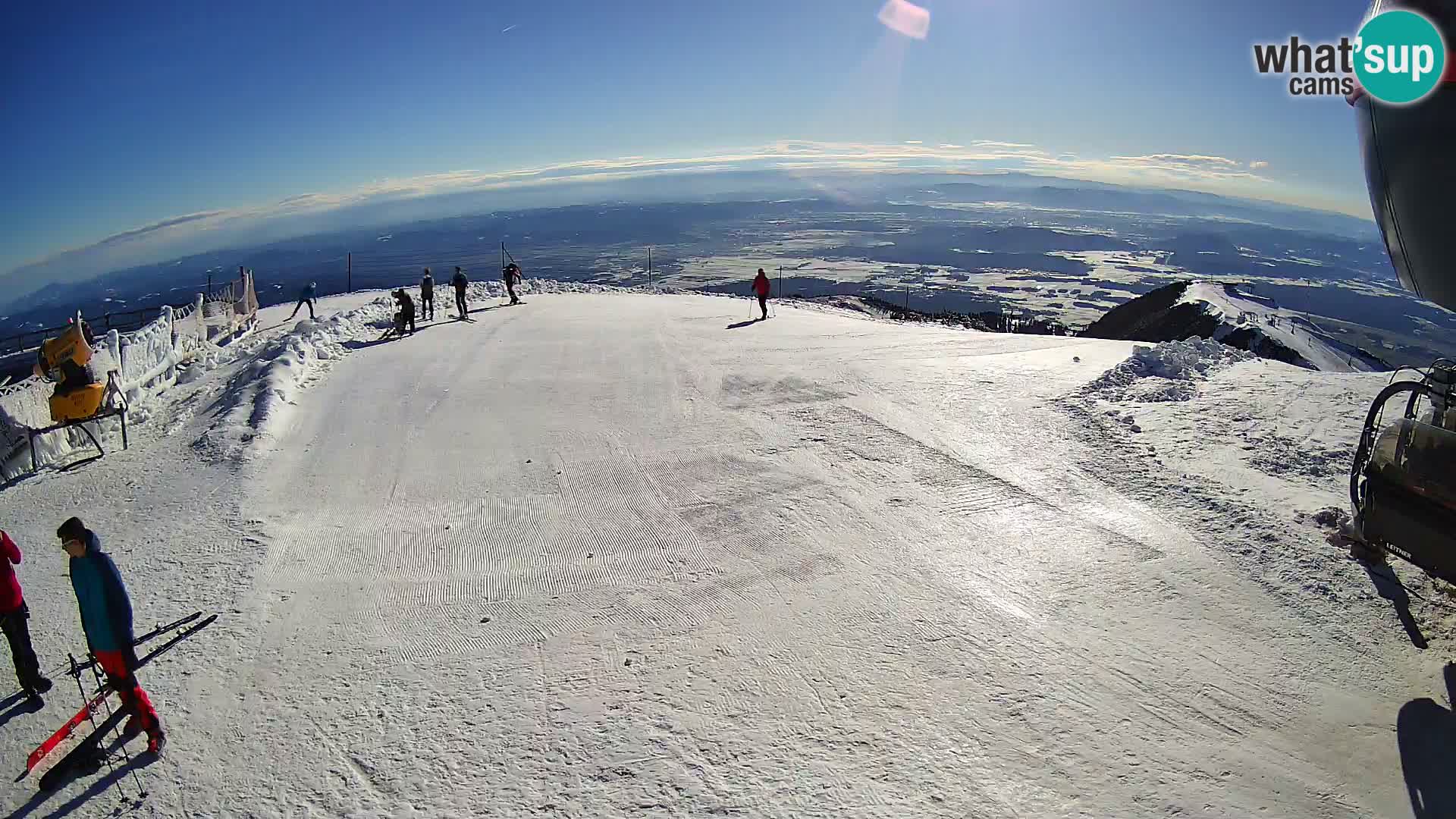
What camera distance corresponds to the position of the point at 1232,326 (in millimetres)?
21031

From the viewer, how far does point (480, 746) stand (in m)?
4.48

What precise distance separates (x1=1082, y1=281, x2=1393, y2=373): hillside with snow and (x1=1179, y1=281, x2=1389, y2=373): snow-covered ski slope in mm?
24

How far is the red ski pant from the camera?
4.48 meters

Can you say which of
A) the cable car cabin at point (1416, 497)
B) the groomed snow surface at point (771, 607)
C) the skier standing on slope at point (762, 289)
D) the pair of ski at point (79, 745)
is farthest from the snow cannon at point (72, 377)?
the cable car cabin at point (1416, 497)

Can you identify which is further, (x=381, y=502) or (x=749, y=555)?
(x=381, y=502)

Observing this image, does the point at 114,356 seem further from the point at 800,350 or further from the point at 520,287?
the point at 520,287

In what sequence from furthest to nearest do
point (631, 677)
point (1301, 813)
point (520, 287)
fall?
point (520, 287) → point (631, 677) → point (1301, 813)

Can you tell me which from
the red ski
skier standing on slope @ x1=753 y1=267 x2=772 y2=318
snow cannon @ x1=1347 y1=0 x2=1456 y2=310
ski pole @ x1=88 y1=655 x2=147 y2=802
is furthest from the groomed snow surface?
skier standing on slope @ x1=753 y1=267 x2=772 y2=318

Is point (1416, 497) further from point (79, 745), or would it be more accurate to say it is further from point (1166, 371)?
point (79, 745)

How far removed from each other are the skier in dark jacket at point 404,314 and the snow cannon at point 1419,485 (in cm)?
1904

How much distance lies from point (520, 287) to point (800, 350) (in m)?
19.6

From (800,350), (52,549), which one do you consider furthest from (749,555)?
(800,350)

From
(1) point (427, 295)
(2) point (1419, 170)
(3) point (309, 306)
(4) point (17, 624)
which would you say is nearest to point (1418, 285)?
(2) point (1419, 170)

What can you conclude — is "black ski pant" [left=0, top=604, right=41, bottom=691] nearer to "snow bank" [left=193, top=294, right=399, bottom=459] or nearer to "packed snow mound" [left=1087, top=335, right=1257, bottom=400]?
"snow bank" [left=193, top=294, right=399, bottom=459]
